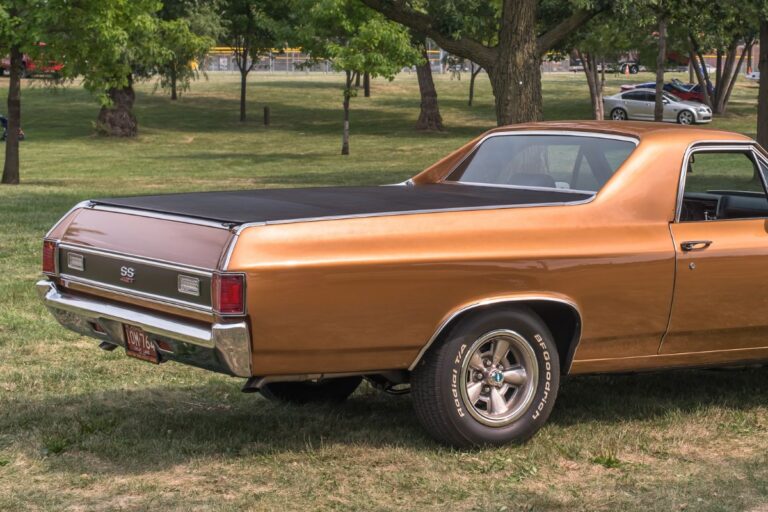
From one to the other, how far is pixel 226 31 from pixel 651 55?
22299mm

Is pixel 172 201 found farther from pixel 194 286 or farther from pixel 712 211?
pixel 712 211

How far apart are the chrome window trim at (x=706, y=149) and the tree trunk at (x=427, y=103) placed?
45.2m

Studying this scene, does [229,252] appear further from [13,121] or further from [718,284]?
[13,121]

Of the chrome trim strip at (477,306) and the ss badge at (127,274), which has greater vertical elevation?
the ss badge at (127,274)

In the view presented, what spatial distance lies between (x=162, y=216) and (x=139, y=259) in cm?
24

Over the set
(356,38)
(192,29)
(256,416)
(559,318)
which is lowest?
(256,416)

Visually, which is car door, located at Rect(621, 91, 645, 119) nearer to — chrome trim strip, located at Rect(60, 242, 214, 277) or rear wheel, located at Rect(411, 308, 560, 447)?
rear wheel, located at Rect(411, 308, 560, 447)

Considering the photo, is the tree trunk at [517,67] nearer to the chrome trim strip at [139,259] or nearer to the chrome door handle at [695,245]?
the chrome door handle at [695,245]

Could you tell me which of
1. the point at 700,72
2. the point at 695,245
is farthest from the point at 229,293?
the point at 700,72

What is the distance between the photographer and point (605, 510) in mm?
5543

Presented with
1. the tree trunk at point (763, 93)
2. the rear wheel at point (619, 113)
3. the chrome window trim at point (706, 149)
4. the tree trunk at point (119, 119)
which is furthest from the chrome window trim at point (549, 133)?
the rear wheel at point (619, 113)

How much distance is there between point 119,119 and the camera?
4941 centimetres

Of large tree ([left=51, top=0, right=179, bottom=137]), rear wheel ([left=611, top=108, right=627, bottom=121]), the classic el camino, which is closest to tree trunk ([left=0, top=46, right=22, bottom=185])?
large tree ([left=51, top=0, right=179, bottom=137])

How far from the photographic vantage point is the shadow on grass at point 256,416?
647 cm
